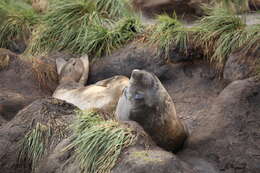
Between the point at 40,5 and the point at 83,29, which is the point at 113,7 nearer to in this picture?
the point at 83,29

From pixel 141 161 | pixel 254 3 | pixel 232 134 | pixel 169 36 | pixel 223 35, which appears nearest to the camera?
pixel 141 161

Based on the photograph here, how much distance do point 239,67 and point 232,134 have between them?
1625 mm

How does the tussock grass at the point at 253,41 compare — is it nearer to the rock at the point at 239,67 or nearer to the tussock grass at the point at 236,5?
the rock at the point at 239,67

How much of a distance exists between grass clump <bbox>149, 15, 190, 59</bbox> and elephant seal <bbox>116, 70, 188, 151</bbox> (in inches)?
87.8

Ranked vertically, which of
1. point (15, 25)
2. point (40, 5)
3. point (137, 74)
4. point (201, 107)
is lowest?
point (201, 107)

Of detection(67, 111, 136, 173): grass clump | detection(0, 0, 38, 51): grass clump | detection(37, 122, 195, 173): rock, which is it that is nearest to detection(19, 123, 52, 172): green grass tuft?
detection(37, 122, 195, 173): rock

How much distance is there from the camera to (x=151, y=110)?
681cm

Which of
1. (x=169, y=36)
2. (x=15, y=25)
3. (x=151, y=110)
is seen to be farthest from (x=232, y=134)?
(x=15, y=25)

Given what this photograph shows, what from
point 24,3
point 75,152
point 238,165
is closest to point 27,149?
point 75,152

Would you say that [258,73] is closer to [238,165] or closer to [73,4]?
[238,165]

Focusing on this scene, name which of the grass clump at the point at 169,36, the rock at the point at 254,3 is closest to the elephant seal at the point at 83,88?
the grass clump at the point at 169,36

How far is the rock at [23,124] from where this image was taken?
6.90 meters

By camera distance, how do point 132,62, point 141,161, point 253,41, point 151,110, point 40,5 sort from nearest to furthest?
1. point 141,161
2. point 151,110
3. point 253,41
4. point 132,62
5. point 40,5

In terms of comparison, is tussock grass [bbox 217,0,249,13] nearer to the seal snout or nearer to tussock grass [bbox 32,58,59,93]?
tussock grass [bbox 32,58,59,93]
